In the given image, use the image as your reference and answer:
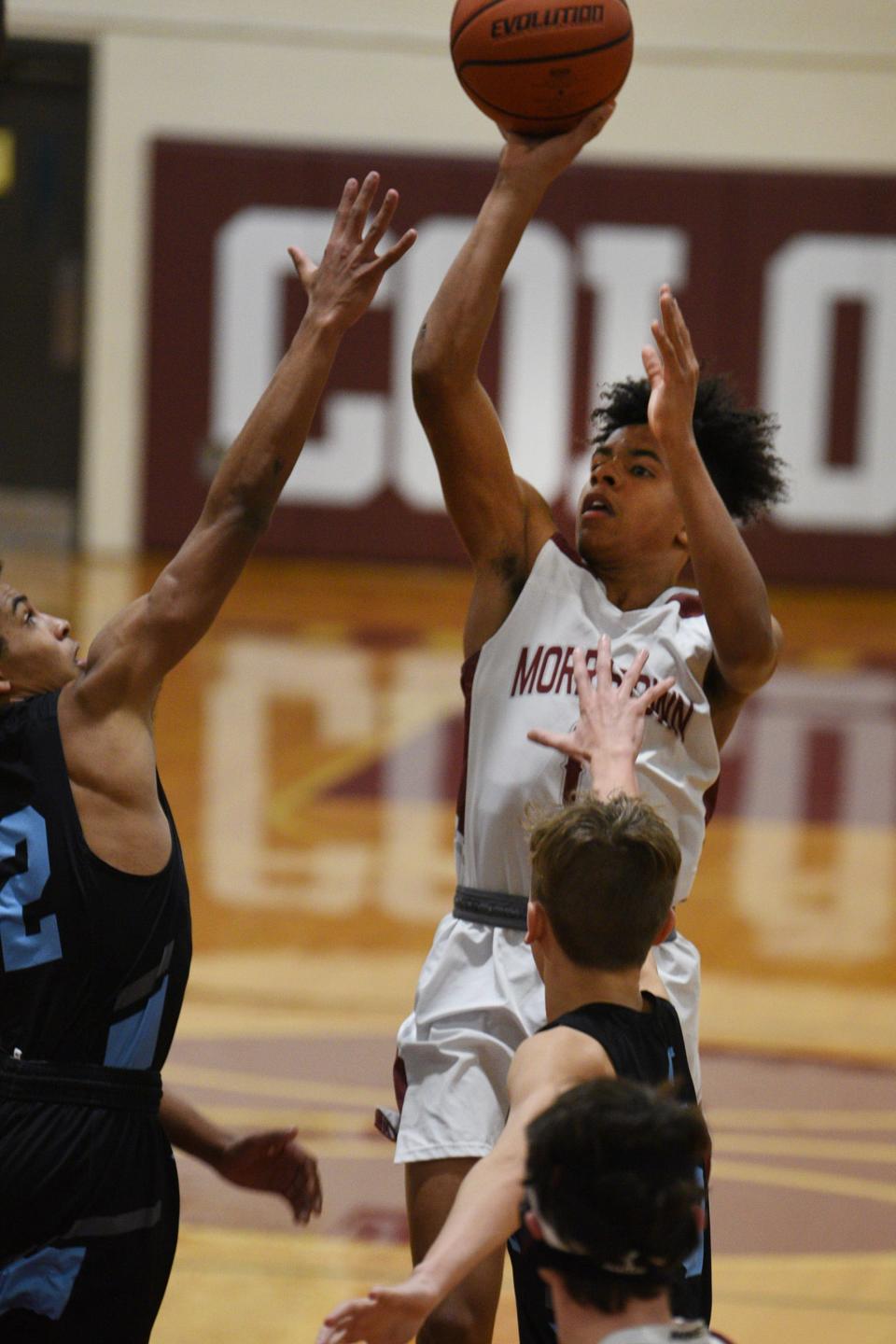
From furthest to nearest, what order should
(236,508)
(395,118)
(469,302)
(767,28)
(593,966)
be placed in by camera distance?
(395,118)
(767,28)
(469,302)
(236,508)
(593,966)

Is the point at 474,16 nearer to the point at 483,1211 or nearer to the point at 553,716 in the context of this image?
Answer: the point at 553,716

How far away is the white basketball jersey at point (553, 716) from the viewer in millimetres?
3504

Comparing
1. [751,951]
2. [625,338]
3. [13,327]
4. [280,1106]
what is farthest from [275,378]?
[13,327]

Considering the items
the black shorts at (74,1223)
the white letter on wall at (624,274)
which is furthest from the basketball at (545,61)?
the white letter on wall at (624,274)

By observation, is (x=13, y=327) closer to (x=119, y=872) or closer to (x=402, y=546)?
(x=402, y=546)

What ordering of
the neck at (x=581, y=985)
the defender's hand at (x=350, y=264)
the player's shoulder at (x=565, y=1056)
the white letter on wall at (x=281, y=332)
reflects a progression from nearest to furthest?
1. the player's shoulder at (x=565, y=1056)
2. the neck at (x=581, y=985)
3. the defender's hand at (x=350, y=264)
4. the white letter on wall at (x=281, y=332)

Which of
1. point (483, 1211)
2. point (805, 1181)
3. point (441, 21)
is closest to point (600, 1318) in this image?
point (483, 1211)

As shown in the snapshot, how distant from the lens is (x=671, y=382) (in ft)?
10.6

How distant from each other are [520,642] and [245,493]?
72cm

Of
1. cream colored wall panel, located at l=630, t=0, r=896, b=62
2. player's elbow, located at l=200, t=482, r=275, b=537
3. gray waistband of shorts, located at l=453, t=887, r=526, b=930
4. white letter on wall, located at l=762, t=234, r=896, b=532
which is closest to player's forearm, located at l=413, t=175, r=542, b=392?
player's elbow, located at l=200, t=482, r=275, b=537

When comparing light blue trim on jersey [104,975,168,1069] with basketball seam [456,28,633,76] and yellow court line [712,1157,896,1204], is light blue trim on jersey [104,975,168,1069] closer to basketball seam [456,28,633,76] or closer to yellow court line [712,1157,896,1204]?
basketball seam [456,28,633,76]

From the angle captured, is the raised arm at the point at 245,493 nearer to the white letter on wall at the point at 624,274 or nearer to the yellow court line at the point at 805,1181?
the yellow court line at the point at 805,1181

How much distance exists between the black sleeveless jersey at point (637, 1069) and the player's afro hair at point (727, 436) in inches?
53.2

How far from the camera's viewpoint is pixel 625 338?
17.9 meters
